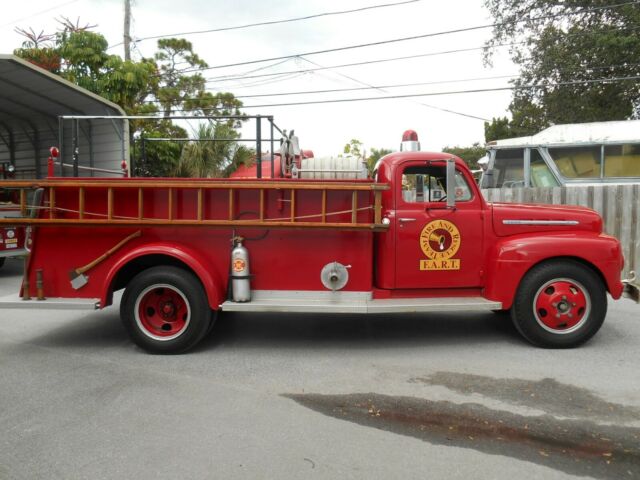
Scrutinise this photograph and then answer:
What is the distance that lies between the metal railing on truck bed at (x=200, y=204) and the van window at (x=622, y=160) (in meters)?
7.02

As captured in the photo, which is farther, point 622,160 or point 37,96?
point 37,96

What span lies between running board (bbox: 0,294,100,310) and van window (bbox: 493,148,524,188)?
8.29m

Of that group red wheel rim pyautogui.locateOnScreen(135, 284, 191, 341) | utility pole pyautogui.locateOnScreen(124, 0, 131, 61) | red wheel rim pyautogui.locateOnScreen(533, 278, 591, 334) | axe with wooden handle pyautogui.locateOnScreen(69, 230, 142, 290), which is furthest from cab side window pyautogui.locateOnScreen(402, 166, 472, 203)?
utility pole pyautogui.locateOnScreen(124, 0, 131, 61)

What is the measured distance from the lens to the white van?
31.0 ft

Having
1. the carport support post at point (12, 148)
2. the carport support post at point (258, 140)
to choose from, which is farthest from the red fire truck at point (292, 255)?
the carport support post at point (12, 148)

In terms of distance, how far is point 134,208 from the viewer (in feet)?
16.2

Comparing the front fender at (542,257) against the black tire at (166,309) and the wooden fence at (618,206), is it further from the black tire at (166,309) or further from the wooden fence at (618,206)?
the wooden fence at (618,206)

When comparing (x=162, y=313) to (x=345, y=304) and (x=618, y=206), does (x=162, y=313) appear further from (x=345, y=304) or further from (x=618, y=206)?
(x=618, y=206)

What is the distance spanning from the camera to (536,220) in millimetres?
5129

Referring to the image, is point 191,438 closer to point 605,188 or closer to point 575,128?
point 605,188

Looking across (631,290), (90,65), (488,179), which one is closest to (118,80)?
(90,65)

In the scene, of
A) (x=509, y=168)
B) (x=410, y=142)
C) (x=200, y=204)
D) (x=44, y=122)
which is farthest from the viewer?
(x=44, y=122)

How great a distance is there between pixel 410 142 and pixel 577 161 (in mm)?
5825

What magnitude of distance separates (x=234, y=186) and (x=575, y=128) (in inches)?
309
